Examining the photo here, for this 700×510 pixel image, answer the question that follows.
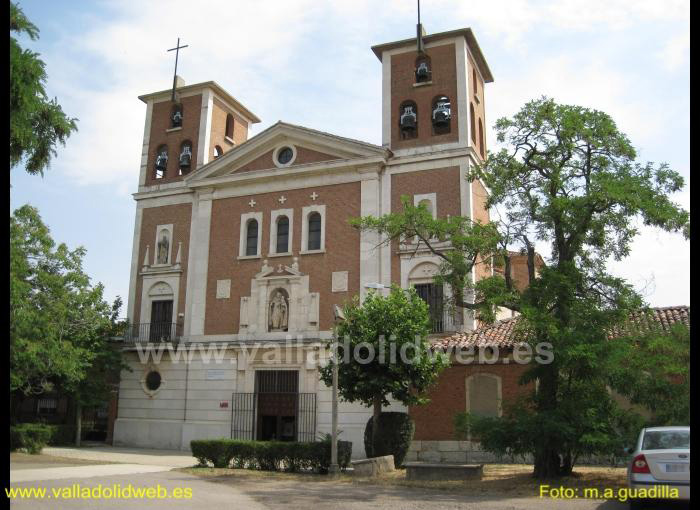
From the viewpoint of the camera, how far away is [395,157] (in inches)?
1071

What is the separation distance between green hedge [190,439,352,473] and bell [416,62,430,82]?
1634cm

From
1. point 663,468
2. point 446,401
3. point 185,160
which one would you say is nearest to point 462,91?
point 446,401

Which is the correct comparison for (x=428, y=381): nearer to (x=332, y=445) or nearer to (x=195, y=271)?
(x=332, y=445)

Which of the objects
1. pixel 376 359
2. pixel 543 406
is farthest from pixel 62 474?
pixel 543 406

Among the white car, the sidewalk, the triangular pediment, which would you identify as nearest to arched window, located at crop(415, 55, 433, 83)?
the triangular pediment

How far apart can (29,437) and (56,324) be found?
3.76 meters

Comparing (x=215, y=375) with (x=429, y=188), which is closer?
(x=429, y=188)

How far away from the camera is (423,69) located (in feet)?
92.8

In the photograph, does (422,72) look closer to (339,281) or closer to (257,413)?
(339,281)

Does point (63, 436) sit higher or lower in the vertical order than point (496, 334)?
lower

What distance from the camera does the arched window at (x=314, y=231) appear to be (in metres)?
27.9

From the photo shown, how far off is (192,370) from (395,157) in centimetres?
1248

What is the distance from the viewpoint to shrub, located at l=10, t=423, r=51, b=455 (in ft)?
69.2

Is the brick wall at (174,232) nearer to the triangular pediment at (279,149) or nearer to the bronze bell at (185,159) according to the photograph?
the triangular pediment at (279,149)
